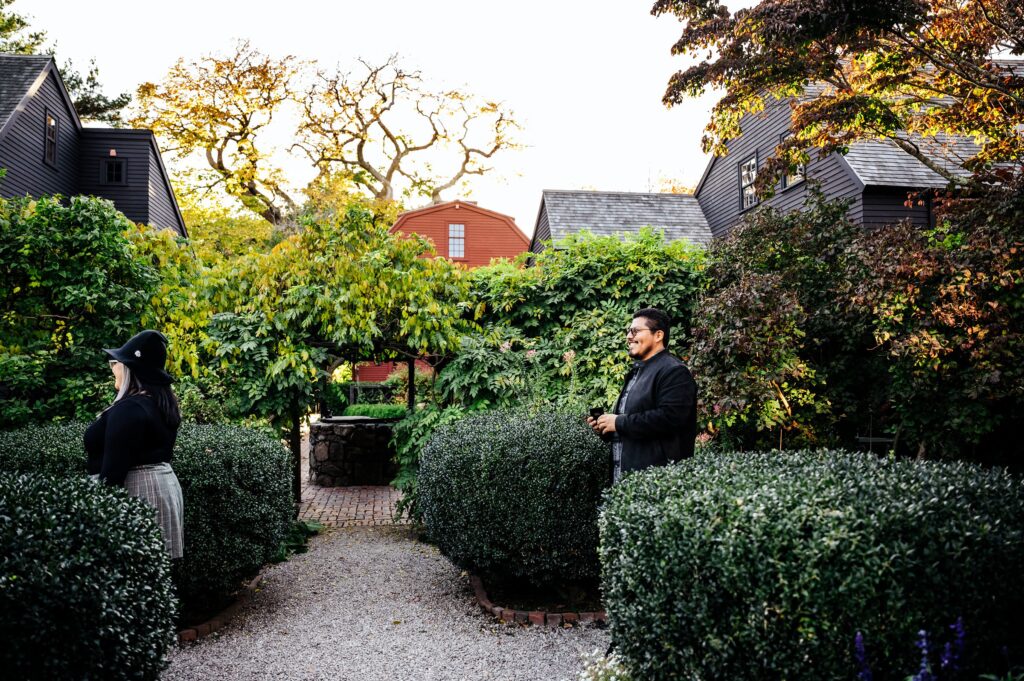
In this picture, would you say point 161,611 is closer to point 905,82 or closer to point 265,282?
point 265,282

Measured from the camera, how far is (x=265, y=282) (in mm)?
8773

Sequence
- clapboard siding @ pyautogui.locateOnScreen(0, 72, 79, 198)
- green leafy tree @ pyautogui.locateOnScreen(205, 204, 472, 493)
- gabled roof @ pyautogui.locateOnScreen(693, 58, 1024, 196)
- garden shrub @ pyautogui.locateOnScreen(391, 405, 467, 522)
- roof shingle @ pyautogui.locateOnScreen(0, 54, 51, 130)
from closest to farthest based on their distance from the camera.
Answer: garden shrub @ pyautogui.locateOnScreen(391, 405, 467, 522) < green leafy tree @ pyautogui.locateOnScreen(205, 204, 472, 493) < gabled roof @ pyautogui.locateOnScreen(693, 58, 1024, 196) < clapboard siding @ pyautogui.locateOnScreen(0, 72, 79, 198) < roof shingle @ pyautogui.locateOnScreen(0, 54, 51, 130)

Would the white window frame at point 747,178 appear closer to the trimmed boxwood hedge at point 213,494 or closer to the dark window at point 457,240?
the dark window at point 457,240

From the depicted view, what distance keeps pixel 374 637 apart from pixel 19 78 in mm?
20972

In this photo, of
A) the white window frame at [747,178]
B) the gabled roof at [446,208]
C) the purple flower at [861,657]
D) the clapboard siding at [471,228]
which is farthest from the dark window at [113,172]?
the purple flower at [861,657]

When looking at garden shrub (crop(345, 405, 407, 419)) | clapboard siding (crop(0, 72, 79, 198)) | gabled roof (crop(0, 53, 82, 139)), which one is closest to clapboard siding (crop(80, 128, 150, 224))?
clapboard siding (crop(0, 72, 79, 198))

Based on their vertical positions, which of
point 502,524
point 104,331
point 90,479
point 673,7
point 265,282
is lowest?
point 502,524

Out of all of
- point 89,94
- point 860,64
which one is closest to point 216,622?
point 860,64

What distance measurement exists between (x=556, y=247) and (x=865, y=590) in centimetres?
742

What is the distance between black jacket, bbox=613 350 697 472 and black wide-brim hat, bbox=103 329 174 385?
8.60 ft

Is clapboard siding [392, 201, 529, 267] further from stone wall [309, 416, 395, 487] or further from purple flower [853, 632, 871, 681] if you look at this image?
purple flower [853, 632, 871, 681]

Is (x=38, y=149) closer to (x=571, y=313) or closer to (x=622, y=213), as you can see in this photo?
(x=622, y=213)

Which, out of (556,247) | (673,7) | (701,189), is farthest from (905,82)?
(701,189)

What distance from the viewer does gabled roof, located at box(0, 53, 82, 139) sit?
18469 millimetres
